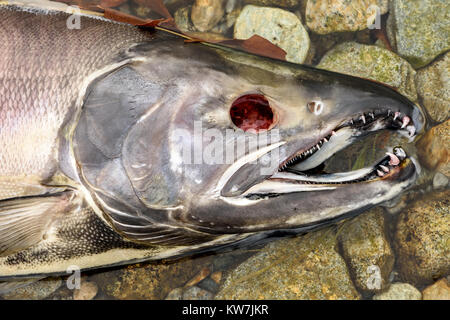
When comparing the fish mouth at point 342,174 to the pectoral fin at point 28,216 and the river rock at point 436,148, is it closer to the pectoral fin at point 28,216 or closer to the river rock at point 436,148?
the river rock at point 436,148

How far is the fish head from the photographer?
232 cm

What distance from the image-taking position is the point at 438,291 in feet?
10.8

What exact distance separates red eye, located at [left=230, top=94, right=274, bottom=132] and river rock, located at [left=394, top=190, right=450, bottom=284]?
1.73 m

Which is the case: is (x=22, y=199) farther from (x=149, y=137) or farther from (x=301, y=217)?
(x=301, y=217)

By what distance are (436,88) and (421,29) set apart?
0.53 meters

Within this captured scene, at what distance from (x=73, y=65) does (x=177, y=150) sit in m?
0.84

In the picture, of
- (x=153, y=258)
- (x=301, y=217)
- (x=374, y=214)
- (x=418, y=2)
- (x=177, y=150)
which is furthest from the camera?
(x=418, y=2)

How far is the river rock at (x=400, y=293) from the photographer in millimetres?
3326

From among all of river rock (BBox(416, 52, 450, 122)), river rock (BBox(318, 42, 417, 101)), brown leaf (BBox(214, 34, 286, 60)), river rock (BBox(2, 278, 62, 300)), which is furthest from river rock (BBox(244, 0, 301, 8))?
river rock (BBox(2, 278, 62, 300))

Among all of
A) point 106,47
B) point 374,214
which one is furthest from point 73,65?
point 374,214

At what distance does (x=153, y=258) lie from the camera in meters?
3.10

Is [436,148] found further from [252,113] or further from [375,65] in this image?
[252,113]

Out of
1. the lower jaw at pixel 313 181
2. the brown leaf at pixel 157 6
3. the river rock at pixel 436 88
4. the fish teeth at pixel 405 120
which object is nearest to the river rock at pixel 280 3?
the brown leaf at pixel 157 6

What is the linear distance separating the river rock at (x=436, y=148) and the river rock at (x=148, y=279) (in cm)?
195
